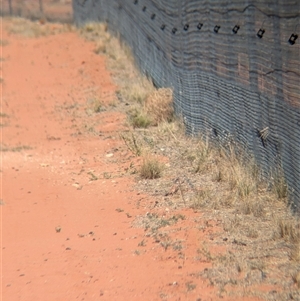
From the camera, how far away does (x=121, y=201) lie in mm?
7965

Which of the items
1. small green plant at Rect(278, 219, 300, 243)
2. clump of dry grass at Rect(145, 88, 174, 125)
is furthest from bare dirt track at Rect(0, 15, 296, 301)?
clump of dry grass at Rect(145, 88, 174, 125)

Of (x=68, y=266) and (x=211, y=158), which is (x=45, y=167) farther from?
(x=68, y=266)

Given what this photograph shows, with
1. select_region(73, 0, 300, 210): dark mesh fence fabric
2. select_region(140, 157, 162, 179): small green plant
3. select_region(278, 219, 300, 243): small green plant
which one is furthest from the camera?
select_region(140, 157, 162, 179): small green plant

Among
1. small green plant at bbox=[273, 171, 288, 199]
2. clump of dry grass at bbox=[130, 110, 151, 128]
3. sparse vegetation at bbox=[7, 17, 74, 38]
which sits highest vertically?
small green plant at bbox=[273, 171, 288, 199]

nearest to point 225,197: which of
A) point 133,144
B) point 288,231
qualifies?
point 288,231

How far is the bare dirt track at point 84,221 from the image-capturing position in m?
5.70

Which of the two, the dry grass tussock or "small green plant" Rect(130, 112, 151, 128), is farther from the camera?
"small green plant" Rect(130, 112, 151, 128)

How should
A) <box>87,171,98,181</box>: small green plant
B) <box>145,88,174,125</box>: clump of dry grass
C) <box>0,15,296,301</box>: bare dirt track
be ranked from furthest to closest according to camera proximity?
<box>145,88,174,125</box>: clump of dry grass
<box>87,171,98,181</box>: small green plant
<box>0,15,296,301</box>: bare dirt track

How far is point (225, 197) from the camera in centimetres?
725

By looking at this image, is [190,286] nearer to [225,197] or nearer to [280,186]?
[280,186]

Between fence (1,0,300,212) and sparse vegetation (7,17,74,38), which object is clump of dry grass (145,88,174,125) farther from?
sparse vegetation (7,17,74,38)

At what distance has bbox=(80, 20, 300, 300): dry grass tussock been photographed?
18.0 feet

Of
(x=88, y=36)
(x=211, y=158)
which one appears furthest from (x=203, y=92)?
(x=88, y=36)

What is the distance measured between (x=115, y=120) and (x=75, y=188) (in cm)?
387
